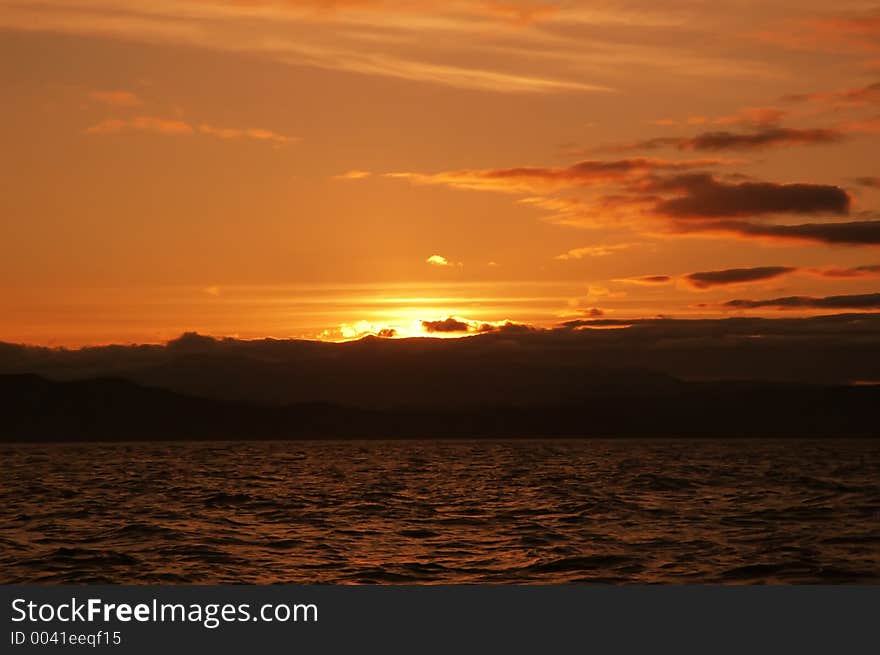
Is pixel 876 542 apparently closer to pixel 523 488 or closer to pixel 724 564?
pixel 724 564

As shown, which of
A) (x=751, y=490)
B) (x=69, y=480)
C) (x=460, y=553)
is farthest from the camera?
(x=69, y=480)

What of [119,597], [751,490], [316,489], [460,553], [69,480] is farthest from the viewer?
[69,480]

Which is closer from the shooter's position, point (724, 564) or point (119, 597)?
point (119, 597)

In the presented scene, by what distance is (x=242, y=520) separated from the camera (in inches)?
1708

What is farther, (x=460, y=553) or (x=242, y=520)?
(x=242, y=520)

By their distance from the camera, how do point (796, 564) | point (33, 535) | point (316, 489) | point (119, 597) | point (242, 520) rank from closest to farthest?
1. point (119, 597)
2. point (796, 564)
3. point (33, 535)
4. point (242, 520)
5. point (316, 489)

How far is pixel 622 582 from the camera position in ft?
93.1

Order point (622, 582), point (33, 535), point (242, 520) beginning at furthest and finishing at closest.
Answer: point (242, 520) < point (33, 535) < point (622, 582)

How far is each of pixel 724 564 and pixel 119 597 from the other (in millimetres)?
17273

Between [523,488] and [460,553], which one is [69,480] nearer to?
[523,488]

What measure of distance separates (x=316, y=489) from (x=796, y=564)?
4055cm

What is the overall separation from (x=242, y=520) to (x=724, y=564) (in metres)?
20.2

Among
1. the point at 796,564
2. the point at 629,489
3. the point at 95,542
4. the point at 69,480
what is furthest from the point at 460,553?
the point at 69,480

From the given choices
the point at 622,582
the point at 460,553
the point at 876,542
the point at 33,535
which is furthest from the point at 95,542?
the point at 876,542
